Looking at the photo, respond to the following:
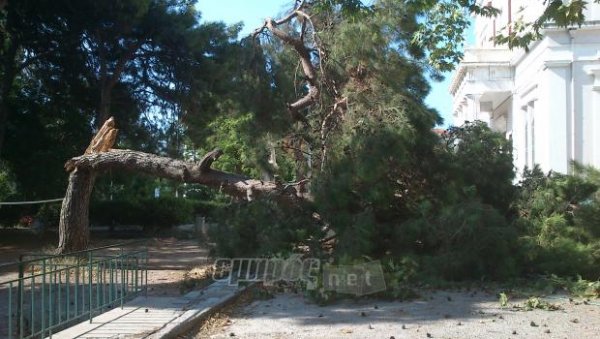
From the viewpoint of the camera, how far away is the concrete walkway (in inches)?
266

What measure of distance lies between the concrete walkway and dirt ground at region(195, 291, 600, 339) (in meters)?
0.30

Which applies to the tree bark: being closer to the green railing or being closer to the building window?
the green railing

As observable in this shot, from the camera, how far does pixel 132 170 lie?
1353 cm

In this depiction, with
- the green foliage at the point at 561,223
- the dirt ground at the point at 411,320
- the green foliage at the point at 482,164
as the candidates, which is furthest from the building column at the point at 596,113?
the dirt ground at the point at 411,320

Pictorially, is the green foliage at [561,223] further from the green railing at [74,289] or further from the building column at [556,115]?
the building column at [556,115]

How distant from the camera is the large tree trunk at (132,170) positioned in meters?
11.5

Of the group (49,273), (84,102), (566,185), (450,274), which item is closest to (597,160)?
(566,185)

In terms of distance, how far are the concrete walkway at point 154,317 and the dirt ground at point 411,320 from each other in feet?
0.99

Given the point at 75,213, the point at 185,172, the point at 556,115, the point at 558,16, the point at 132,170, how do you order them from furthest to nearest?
1. the point at 556,115
2. the point at 75,213
3. the point at 132,170
4. the point at 185,172
5. the point at 558,16

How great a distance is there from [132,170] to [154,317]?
252 inches

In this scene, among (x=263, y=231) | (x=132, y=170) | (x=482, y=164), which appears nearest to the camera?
(x=263, y=231)

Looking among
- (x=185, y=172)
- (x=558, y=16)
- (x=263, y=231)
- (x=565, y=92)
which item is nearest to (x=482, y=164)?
(x=263, y=231)

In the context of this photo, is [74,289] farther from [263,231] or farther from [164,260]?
[164,260]

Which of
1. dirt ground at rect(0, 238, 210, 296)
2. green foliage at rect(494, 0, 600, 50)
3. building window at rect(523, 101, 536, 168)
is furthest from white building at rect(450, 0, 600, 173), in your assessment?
dirt ground at rect(0, 238, 210, 296)
